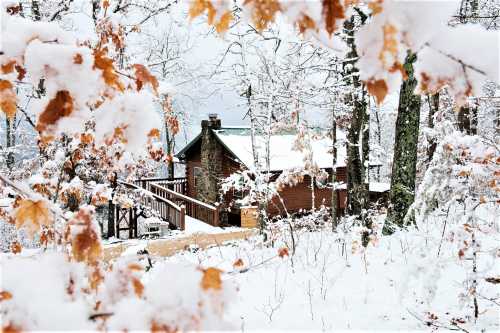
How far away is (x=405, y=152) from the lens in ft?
23.8

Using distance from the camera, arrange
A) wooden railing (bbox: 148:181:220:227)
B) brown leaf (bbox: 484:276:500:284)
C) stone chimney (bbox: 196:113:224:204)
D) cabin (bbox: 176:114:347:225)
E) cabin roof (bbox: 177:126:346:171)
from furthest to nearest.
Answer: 1. stone chimney (bbox: 196:113:224:204)
2. cabin (bbox: 176:114:347:225)
3. cabin roof (bbox: 177:126:346:171)
4. wooden railing (bbox: 148:181:220:227)
5. brown leaf (bbox: 484:276:500:284)

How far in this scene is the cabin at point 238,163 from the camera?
18.6 meters

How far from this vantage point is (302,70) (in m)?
9.78

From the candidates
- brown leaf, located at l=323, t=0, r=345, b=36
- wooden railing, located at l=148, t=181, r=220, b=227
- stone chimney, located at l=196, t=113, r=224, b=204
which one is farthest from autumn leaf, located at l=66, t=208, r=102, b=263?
stone chimney, located at l=196, t=113, r=224, b=204

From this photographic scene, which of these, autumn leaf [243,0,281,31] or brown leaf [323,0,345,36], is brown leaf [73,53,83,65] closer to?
autumn leaf [243,0,281,31]

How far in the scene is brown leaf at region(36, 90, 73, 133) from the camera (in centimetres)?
128

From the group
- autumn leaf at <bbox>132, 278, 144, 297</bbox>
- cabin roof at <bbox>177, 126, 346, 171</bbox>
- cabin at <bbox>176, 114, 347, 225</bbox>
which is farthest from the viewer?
cabin at <bbox>176, 114, 347, 225</bbox>

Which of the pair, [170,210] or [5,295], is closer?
[5,295]

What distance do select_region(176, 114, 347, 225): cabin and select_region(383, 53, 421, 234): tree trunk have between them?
10.6m

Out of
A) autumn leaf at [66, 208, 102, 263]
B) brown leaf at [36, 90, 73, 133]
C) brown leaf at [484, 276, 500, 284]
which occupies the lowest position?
brown leaf at [484, 276, 500, 284]

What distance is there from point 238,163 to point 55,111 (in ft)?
56.0

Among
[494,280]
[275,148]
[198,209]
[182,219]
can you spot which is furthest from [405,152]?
[275,148]

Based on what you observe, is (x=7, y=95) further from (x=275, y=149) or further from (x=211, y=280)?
(x=275, y=149)

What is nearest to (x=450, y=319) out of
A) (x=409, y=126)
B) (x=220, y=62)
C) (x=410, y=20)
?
(x=410, y=20)
